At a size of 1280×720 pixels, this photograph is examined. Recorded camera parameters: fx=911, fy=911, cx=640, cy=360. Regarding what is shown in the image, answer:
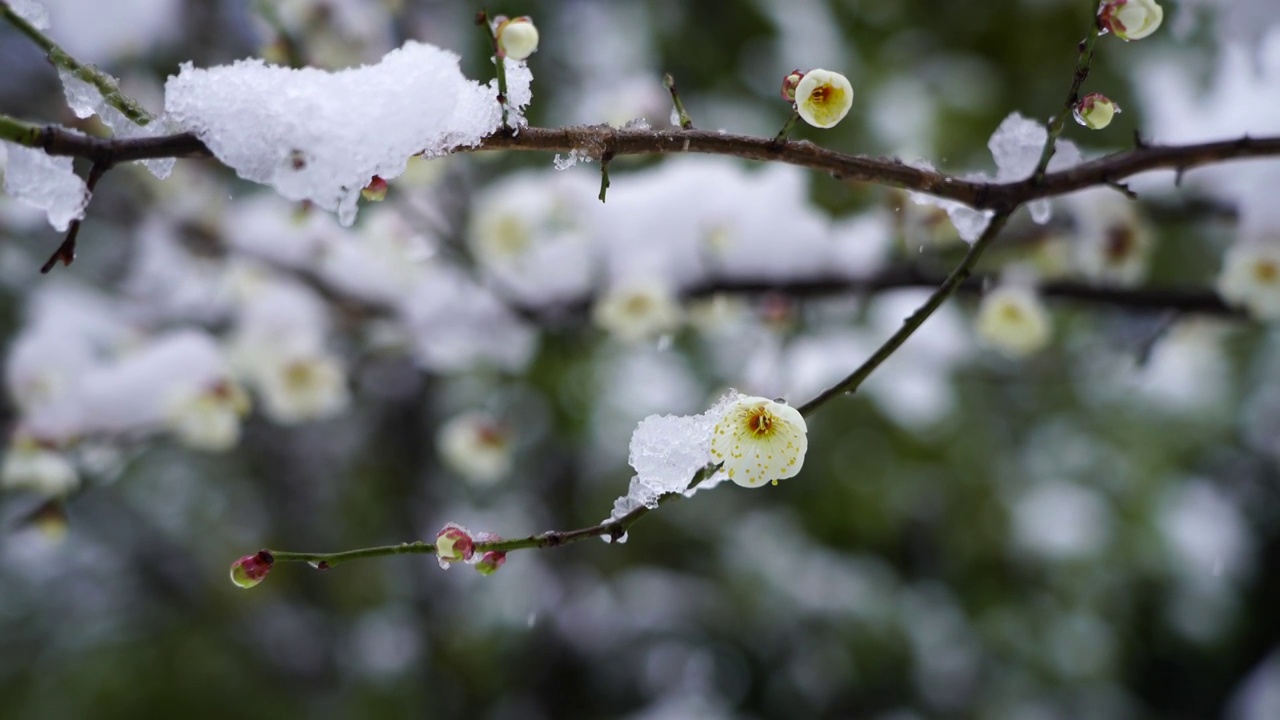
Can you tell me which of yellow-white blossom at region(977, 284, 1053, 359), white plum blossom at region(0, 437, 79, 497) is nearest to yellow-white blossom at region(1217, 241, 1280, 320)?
yellow-white blossom at region(977, 284, 1053, 359)

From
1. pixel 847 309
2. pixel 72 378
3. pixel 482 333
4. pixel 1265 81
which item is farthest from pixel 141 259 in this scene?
pixel 1265 81

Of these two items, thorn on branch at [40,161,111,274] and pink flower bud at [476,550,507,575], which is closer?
thorn on branch at [40,161,111,274]

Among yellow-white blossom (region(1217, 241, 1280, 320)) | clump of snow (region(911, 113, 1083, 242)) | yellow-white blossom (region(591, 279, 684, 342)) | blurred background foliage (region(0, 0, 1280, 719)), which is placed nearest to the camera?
clump of snow (region(911, 113, 1083, 242))

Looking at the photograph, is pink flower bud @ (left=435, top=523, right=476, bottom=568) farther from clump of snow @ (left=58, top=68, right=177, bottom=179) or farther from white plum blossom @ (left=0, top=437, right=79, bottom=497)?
white plum blossom @ (left=0, top=437, right=79, bottom=497)

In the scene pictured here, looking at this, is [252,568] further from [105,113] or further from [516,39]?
[516,39]

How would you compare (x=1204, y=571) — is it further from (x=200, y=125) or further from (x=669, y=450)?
(x=200, y=125)

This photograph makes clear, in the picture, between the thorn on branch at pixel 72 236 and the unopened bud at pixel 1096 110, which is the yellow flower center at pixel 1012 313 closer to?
the unopened bud at pixel 1096 110

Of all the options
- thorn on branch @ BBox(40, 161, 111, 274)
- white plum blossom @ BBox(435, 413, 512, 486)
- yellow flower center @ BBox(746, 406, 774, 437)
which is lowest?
yellow flower center @ BBox(746, 406, 774, 437)
